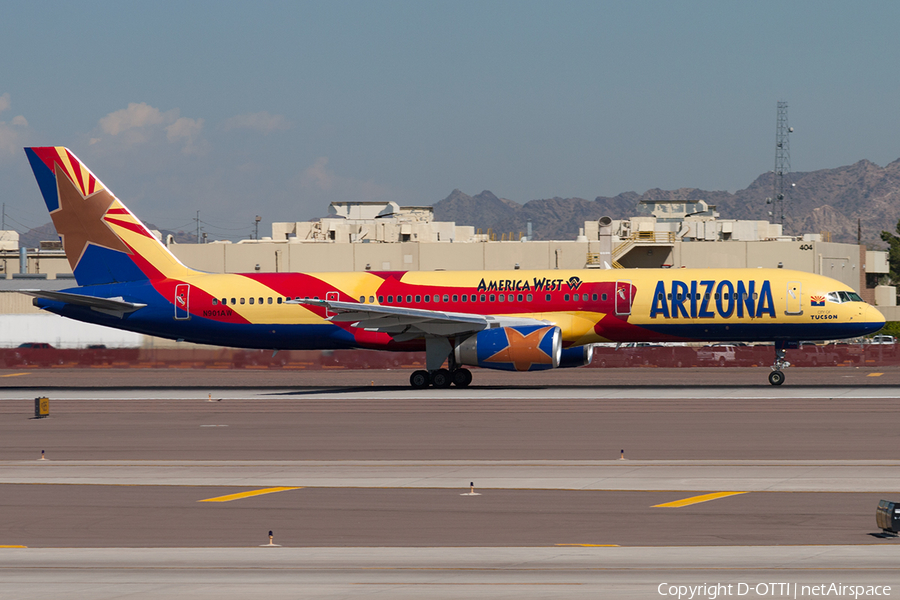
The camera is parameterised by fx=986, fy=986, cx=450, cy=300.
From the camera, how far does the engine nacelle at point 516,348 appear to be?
4084 cm

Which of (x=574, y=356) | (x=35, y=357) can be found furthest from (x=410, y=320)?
Result: (x=35, y=357)

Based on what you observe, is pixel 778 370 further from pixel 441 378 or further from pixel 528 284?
pixel 441 378

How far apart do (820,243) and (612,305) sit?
63424 mm

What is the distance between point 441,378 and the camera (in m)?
43.7

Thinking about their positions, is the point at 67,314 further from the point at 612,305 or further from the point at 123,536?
the point at 123,536

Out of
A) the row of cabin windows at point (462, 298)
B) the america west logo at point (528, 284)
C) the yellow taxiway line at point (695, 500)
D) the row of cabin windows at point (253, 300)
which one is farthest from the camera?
the row of cabin windows at point (253, 300)

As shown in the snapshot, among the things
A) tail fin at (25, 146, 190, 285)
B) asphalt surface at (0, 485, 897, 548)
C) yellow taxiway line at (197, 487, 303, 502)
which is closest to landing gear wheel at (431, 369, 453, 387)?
tail fin at (25, 146, 190, 285)

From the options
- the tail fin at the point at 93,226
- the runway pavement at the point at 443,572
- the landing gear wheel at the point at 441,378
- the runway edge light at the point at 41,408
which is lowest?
the runway pavement at the point at 443,572

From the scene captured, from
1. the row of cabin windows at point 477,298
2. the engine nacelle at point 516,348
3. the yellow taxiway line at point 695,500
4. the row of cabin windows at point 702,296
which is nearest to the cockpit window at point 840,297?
the row of cabin windows at point 702,296

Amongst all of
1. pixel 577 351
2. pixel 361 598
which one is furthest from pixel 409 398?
pixel 361 598

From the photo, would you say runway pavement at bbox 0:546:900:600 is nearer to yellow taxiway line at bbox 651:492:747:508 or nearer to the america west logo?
yellow taxiway line at bbox 651:492:747:508

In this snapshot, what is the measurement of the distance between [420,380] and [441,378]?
0.93m

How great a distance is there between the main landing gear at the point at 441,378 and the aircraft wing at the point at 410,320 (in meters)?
1.82

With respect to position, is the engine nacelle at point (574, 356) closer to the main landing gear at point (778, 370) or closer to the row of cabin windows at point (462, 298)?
the row of cabin windows at point (462, 298)
